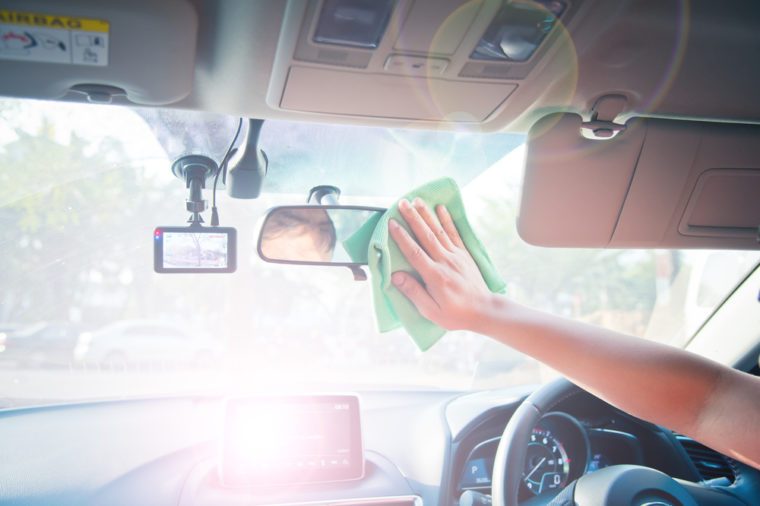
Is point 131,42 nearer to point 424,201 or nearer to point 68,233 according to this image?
point 424,201

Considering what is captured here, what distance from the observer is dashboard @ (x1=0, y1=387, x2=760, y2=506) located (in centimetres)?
303

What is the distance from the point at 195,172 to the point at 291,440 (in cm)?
142

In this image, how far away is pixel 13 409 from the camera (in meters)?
3.28

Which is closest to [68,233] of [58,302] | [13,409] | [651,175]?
[58,302]

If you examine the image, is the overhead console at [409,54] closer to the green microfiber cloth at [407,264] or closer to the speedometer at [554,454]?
the green microfiber cloth at [407,264]

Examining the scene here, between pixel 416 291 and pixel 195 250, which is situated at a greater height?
pixel 195 250

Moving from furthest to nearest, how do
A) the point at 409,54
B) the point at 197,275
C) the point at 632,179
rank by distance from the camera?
the point at 197,275 → the point at 632,179 → the point at 409,54

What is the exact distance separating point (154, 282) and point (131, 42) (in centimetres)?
228

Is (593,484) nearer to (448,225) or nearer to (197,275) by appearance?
(448,225)

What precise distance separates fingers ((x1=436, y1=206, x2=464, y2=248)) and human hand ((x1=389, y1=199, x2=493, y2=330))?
33 mm

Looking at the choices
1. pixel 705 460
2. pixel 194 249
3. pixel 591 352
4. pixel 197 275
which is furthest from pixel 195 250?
pixel 705 460

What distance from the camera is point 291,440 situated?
3.18 metres

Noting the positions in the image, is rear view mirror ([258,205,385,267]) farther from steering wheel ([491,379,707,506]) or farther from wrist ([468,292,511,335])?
steering wheel ([491,379,707,506])

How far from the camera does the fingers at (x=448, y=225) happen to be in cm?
168
